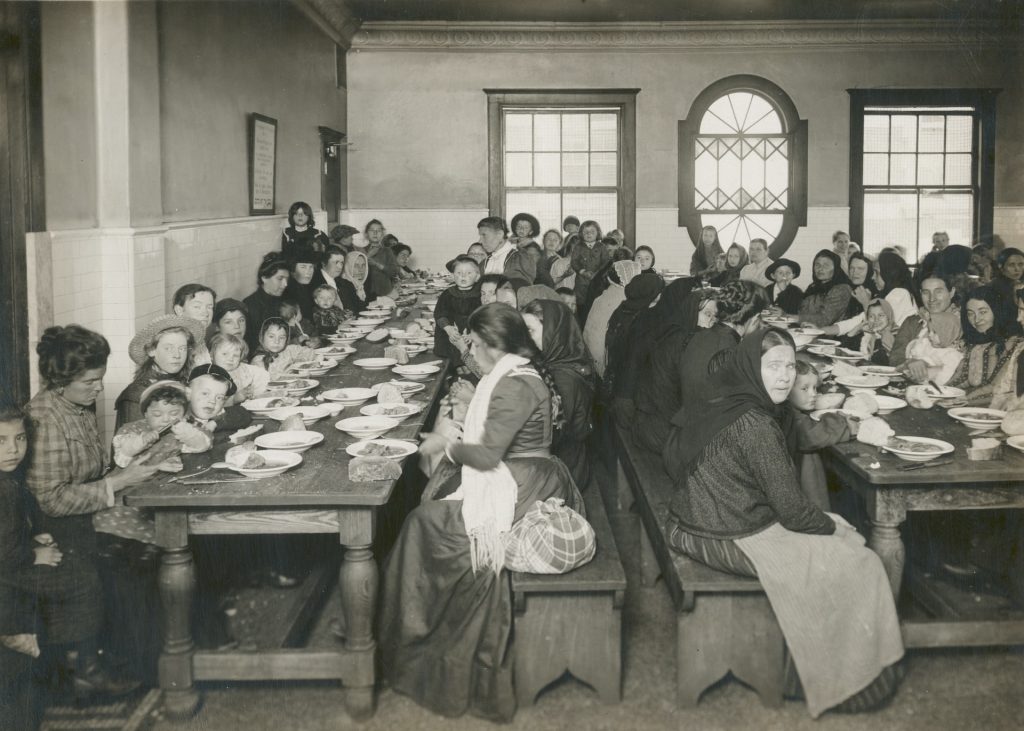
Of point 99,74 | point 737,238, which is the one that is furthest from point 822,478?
point 737,238

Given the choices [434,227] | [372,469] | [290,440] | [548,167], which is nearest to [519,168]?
[548,167]

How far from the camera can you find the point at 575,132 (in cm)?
1209

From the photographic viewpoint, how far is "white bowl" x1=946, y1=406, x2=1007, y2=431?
3.80 meters

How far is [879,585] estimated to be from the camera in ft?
10.1

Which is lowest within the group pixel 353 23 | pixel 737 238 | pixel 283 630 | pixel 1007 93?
pixel 283 630

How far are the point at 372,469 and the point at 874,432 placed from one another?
183cm

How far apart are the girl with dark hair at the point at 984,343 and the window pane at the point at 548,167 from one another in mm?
7601

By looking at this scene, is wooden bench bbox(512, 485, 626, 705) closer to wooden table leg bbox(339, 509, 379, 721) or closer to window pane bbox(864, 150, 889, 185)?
wooden table leg bbox(339, 509, 379, 721)

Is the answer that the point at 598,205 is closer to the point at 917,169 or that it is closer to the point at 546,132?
the point at 546,132

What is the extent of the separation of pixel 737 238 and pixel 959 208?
9.06 ft

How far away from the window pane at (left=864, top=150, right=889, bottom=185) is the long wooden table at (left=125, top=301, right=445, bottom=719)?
10.5 metres

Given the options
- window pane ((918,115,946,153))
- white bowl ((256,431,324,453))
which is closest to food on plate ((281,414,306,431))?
white bowl ((256,431,324,453))

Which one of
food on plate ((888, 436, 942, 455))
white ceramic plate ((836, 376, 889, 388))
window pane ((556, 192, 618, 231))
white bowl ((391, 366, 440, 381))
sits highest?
window pane ((556, 192, 618, 231))

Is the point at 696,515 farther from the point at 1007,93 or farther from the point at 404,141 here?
the point at 1007,93
